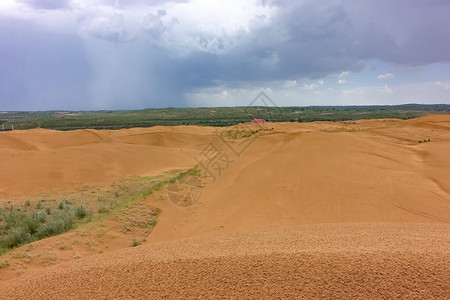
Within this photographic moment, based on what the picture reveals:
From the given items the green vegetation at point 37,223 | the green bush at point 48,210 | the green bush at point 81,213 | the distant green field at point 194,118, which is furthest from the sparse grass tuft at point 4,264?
the distant green field at point 194,118

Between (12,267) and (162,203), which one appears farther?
(162,203)

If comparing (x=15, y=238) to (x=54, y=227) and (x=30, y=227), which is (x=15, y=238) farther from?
(x=54, y=227)

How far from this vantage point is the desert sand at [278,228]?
287 cm

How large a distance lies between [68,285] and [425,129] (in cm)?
2909

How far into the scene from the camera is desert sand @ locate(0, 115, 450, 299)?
287 cm

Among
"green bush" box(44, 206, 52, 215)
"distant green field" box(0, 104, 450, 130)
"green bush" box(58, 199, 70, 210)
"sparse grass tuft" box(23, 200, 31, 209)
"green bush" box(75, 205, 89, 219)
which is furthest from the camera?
"distant green field" box(0, 104, 450, 130)

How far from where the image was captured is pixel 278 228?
19.5 feet

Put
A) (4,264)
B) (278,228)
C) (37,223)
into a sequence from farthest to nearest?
(37,223) → (278,228) → (4,264)

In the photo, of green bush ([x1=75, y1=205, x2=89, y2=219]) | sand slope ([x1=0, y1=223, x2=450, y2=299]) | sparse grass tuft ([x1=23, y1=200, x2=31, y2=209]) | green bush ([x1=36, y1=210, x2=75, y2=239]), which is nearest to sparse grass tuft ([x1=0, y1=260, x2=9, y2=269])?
sand slope ([x1=0, y1=223, x2=450, y2=299])

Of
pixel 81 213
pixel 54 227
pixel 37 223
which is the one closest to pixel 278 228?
pixel 54 227

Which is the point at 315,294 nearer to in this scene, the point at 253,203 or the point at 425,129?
the point at 253,203

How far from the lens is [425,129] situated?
24.1 metres

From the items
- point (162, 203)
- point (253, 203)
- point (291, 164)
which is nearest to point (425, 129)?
point (291, 164)

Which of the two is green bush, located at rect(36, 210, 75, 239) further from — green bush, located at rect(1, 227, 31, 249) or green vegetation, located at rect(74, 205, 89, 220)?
green vegetation, located at rect(74, 205, 89, 220)
